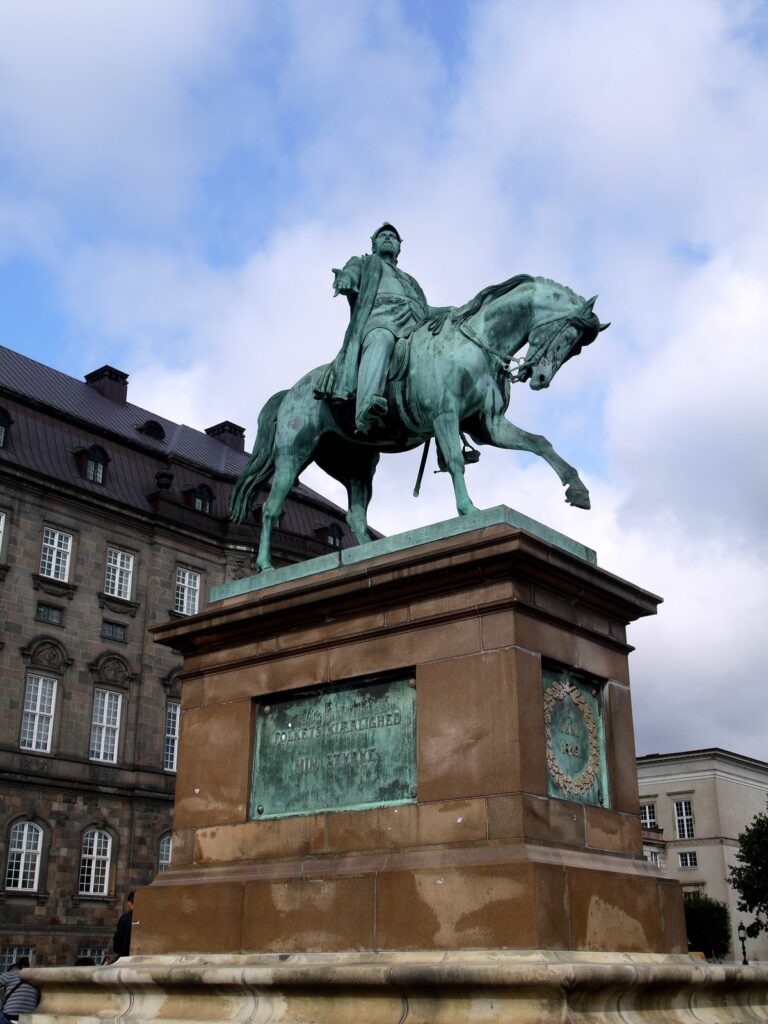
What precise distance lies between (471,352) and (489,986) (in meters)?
5.09

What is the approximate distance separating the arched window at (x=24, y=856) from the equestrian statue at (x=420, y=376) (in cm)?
2733

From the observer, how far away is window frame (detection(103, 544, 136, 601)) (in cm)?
3925

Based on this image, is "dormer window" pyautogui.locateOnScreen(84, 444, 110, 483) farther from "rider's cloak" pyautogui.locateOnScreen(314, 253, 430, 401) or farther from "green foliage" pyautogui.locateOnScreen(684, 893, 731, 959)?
"green foliage" pyautogui.locateOnScreen(684, 893, 731, 959)

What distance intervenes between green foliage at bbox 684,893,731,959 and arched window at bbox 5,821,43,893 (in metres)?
37.6

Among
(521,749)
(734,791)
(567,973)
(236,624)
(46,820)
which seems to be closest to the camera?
(567,973)

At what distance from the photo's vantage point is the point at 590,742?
8203mm

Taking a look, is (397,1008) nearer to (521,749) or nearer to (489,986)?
(489,986)

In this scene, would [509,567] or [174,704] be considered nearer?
[509,567]

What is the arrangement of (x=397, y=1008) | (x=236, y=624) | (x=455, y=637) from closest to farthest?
(x=397, y=1008) → (x=455, y=637) → (x=236, y=624)

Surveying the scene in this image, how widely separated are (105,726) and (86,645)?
9.10 feet

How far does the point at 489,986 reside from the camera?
21.0 ft

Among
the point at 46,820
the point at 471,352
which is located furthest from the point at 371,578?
the point at 46,820

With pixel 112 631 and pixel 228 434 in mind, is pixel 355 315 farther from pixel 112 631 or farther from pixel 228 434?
pixel 228 434

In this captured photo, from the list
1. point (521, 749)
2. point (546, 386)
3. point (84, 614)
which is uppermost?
point (84, 614)
